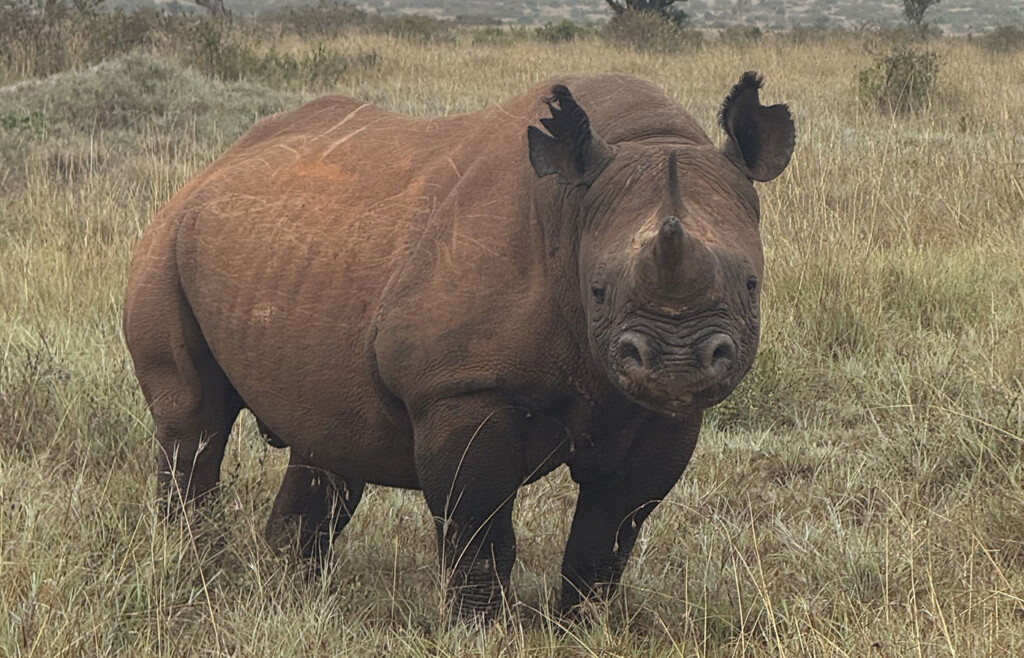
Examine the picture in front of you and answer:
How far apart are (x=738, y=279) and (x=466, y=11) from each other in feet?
297

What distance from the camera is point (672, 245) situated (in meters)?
2.91

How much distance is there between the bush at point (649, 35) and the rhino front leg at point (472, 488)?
746 inches

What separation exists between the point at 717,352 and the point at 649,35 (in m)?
21.0

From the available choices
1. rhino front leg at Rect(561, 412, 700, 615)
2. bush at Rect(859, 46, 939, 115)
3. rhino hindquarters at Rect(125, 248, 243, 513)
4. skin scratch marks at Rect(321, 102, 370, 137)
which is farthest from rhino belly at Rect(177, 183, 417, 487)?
bush at Rect(859, 46, 939, 115)

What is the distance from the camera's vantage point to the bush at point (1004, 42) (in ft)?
76.9

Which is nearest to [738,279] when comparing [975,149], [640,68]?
[975,149]

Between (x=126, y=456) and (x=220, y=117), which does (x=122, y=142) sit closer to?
(x=220, y=117)

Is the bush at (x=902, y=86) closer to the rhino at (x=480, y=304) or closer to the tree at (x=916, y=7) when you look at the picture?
the rhino at (x=480, y=304)

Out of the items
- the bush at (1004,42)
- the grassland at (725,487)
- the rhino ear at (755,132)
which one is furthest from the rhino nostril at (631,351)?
the bush at (1004,42)

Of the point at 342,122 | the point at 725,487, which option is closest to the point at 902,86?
the point at 725,487

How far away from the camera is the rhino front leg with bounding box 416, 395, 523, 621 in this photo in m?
3.57

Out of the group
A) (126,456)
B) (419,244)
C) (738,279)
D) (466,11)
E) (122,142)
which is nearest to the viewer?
(738,279)

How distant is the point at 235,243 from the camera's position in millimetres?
4230

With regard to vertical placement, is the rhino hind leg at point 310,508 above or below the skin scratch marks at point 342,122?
below
